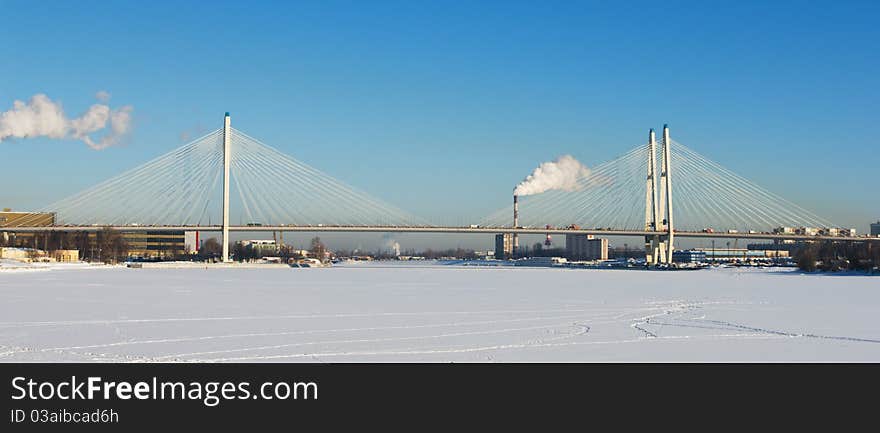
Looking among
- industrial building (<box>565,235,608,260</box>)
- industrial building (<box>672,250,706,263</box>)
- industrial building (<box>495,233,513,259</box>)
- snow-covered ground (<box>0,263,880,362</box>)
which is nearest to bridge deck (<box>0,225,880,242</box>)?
snow-covered ground (<box>0,263,880,362</box>)

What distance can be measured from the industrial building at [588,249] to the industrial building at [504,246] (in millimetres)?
11192

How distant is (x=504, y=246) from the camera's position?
556 ft

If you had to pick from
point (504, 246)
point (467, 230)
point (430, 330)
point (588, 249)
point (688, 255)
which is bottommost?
point (688, 255)

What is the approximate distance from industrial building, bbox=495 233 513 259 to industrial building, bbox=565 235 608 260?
36.7ft

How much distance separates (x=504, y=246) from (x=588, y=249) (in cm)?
1805

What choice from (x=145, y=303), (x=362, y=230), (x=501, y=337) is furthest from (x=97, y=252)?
(x=501, y=337)

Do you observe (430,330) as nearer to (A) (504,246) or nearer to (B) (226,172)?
(B) (226,172)

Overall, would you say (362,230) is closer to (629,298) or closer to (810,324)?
(629,298)

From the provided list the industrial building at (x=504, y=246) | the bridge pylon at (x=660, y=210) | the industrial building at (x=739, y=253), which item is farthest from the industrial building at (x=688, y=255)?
the bridge pylon at (x=660, y=210)

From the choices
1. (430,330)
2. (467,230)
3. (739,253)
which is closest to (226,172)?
(467,230)

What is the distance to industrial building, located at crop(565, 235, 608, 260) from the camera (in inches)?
6132

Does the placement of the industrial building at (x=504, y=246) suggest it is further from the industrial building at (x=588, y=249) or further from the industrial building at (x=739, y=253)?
the industrial building at (x=739, y=253)

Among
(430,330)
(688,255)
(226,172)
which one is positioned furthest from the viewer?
(688,255)
